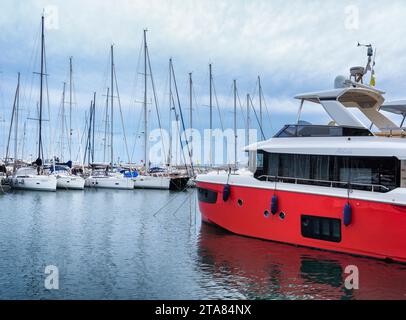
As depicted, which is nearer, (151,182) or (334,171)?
(334,171)

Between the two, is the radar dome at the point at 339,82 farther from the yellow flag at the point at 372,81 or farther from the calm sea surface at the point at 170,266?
the calm sea surface at the point at 170,266

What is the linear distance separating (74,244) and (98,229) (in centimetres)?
398

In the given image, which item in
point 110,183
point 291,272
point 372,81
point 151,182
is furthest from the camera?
point 151,182

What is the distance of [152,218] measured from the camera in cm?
2658

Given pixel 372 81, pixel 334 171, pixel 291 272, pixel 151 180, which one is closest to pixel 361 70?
pixel 372 81

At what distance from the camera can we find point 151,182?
5278cm

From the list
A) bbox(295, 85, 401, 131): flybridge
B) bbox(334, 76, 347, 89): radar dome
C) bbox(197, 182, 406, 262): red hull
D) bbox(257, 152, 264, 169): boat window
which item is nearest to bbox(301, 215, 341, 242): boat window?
bbox(197, 182, 406, 262): red hull

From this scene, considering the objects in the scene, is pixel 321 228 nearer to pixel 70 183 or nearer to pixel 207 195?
pixel 207 195

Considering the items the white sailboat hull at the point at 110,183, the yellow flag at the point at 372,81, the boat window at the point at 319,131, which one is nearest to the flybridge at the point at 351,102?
the boat window at the point at 319,131

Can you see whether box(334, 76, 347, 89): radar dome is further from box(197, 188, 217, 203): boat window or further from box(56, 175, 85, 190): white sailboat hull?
box(56, 175, 85, 190): white sailboat hull

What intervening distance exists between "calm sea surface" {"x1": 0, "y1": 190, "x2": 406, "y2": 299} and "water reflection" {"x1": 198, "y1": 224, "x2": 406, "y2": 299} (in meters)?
0.03

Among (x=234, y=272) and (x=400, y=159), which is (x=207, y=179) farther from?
(x=400, y=159)

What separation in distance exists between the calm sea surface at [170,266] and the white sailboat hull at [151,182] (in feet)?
94.3

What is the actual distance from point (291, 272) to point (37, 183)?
3794 cm
